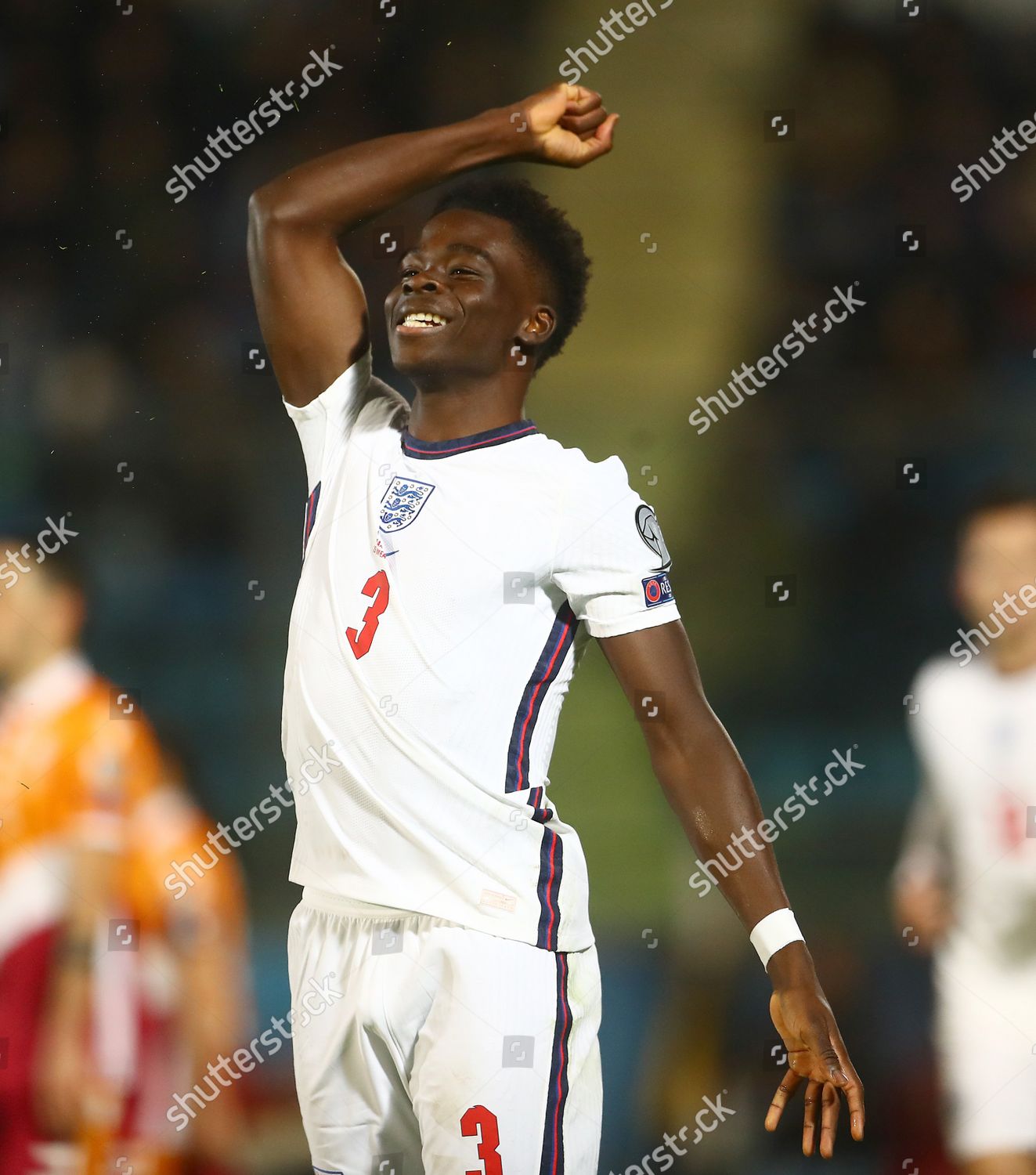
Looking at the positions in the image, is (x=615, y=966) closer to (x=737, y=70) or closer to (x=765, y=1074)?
(x=765, y=1074)

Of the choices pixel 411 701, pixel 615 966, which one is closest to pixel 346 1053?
pixel 411 701

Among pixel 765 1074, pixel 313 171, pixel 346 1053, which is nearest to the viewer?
pixel 346 1053

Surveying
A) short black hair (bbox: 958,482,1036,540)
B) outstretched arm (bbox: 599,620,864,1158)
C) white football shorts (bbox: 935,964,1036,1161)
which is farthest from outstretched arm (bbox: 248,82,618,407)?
white football shorts (bbox: 935,964,1036,1161)

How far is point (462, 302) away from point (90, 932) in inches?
Result: 60.0

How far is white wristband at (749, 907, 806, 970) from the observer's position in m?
1.75

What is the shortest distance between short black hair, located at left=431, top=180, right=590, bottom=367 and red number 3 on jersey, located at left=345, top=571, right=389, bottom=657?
456 mm

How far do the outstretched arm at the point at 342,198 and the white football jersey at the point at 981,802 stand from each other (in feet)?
4.55

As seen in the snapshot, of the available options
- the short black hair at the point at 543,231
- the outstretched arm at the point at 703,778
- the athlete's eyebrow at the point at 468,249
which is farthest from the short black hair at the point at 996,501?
the athlete's eyebrow at the point at 468,249

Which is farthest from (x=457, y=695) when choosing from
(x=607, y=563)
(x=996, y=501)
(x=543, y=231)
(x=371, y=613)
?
(x=996, y=501)

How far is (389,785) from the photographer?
172 centimetres

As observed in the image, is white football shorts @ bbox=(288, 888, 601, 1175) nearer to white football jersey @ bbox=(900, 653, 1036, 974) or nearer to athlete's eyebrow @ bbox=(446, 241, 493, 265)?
athlete's eyebrow @ bbox=(446, 241, 493, 265)

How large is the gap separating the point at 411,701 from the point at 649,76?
66.4 inches

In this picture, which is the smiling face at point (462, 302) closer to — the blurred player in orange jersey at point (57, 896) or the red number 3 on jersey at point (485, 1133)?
the red number 3 on jersey at point (485, 1133)

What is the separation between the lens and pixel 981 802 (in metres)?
2.70
